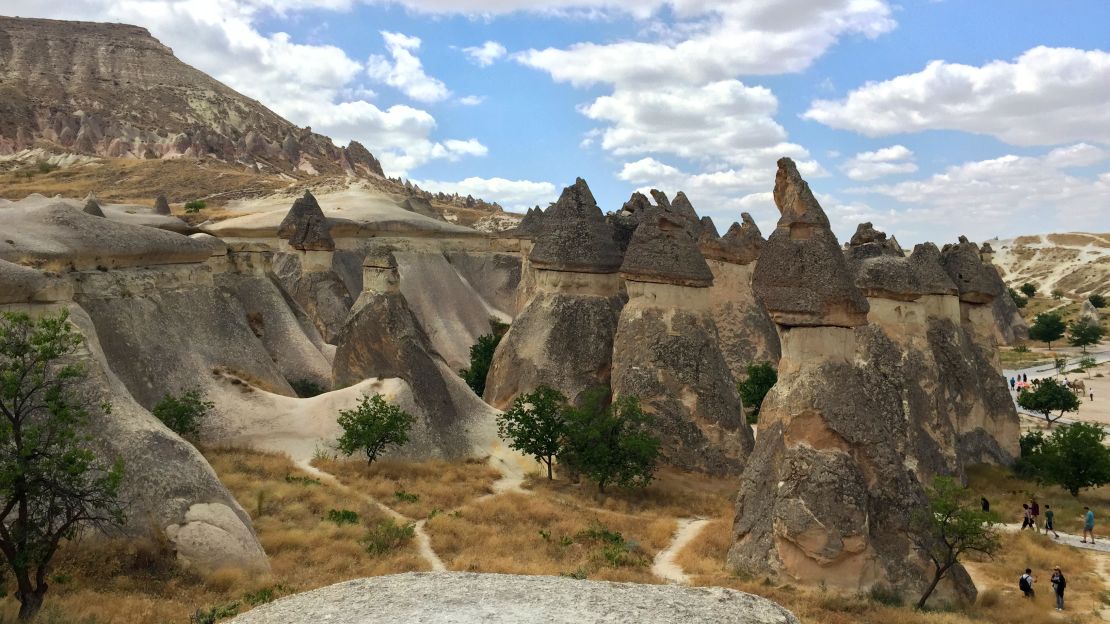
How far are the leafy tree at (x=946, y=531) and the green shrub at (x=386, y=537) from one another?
18.1ft

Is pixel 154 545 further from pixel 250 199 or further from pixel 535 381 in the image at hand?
pixel 250 199

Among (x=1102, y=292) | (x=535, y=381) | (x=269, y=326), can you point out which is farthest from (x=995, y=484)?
(x=1102, y=292)

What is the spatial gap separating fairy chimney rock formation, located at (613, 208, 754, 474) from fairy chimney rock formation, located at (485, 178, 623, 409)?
1116mm

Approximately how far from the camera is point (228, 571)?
745 cm

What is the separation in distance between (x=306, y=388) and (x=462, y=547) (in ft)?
24.1

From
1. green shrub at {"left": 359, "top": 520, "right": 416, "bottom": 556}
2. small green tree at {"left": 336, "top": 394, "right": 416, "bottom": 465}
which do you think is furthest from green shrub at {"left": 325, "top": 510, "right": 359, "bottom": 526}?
small green tree at {"left": 336, "top": 394, "right": 416, "bottom": 465}

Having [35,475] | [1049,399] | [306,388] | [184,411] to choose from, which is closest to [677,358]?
[306,388]

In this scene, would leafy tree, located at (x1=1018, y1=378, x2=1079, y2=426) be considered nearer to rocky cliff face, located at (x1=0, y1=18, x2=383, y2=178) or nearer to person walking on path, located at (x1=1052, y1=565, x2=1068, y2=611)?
person walking on path, located at (x1=1052, y1=565, x2=1068, y2=611)

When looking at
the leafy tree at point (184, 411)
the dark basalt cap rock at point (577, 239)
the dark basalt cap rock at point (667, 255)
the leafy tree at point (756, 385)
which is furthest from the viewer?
the leafy tree at point (756, 385)

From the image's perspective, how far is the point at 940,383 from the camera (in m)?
15.9

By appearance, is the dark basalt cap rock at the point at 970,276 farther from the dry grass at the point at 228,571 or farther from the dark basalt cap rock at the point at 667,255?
the dry grass at the point at 228,571

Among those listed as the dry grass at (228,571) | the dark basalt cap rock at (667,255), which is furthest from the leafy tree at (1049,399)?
the dry grass at (228,571)

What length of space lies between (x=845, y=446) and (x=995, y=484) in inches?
371

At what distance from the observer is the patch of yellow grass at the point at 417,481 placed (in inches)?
445
